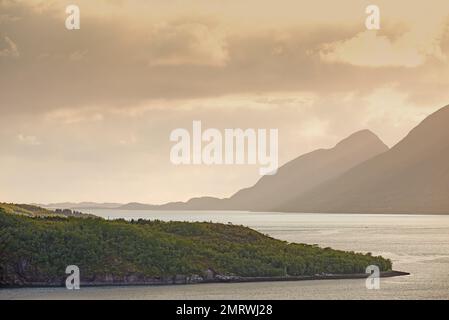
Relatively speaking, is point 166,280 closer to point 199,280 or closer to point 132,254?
point 199,280

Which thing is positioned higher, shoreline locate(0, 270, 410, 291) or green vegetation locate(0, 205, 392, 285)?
green vegetation locate(0, 205, 392, 285)

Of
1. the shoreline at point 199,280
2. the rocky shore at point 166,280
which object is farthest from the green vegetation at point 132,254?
the shoreline at point 199,280

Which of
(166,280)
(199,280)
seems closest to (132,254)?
(166,280)

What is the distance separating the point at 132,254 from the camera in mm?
167375

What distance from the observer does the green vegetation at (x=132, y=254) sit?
160 m

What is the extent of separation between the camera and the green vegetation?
16000cm

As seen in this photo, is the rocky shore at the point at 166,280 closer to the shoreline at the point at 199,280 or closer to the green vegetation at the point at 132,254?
the shoreline at the point at 199,280

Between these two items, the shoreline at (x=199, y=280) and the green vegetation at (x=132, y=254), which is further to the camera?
the green vegetation at (x=132, y=254)

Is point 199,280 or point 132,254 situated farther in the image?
point 132,254

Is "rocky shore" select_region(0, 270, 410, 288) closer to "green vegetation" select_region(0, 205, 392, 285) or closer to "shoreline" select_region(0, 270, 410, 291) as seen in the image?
"shoreline" select_region(0, 270, 410, 291)

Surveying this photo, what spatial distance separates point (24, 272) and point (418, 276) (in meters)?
→ 86.5

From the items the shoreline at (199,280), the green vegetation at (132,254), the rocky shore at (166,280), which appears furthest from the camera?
the green vegetation at (132,254)

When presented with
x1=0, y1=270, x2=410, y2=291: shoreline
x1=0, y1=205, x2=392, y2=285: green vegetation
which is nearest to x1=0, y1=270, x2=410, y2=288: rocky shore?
x1=0, y1=270, x2=410, y2=291: shoreline

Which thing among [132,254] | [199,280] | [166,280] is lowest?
[199,280]
